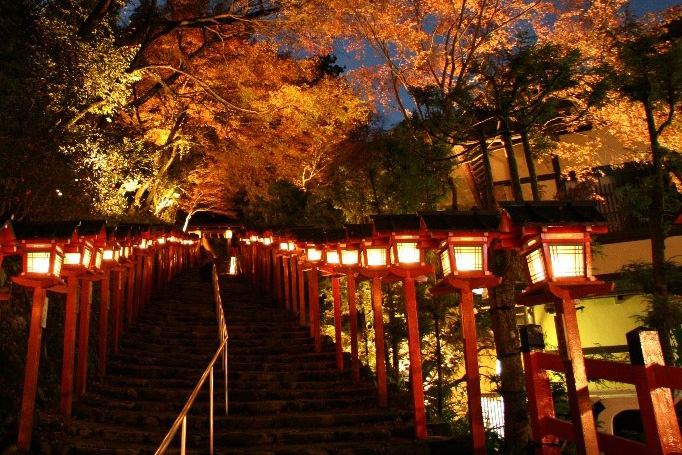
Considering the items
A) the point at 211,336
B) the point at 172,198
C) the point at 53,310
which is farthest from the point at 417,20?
the point at 172,198

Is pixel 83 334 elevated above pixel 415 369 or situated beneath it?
elevated above

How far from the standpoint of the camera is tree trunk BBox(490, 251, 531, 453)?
362 inches

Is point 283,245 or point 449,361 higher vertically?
point 283,245

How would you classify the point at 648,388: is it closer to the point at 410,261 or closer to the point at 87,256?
the point at 410,261

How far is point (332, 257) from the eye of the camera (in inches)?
544

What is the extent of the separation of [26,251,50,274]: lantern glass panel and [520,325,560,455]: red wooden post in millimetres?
7580

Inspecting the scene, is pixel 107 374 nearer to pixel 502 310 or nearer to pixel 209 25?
pixel 502 310

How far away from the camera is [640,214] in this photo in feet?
40.1

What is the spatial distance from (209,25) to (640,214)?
15.5 m

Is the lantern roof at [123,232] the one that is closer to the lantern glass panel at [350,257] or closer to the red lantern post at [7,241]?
the red lantern post at [7,241]

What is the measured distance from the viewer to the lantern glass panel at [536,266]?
258 inches

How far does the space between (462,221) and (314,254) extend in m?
7.57

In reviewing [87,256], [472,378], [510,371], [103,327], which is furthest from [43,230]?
[510,371]

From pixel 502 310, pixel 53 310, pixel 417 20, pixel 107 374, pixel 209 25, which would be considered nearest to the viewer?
pixel 502 310
